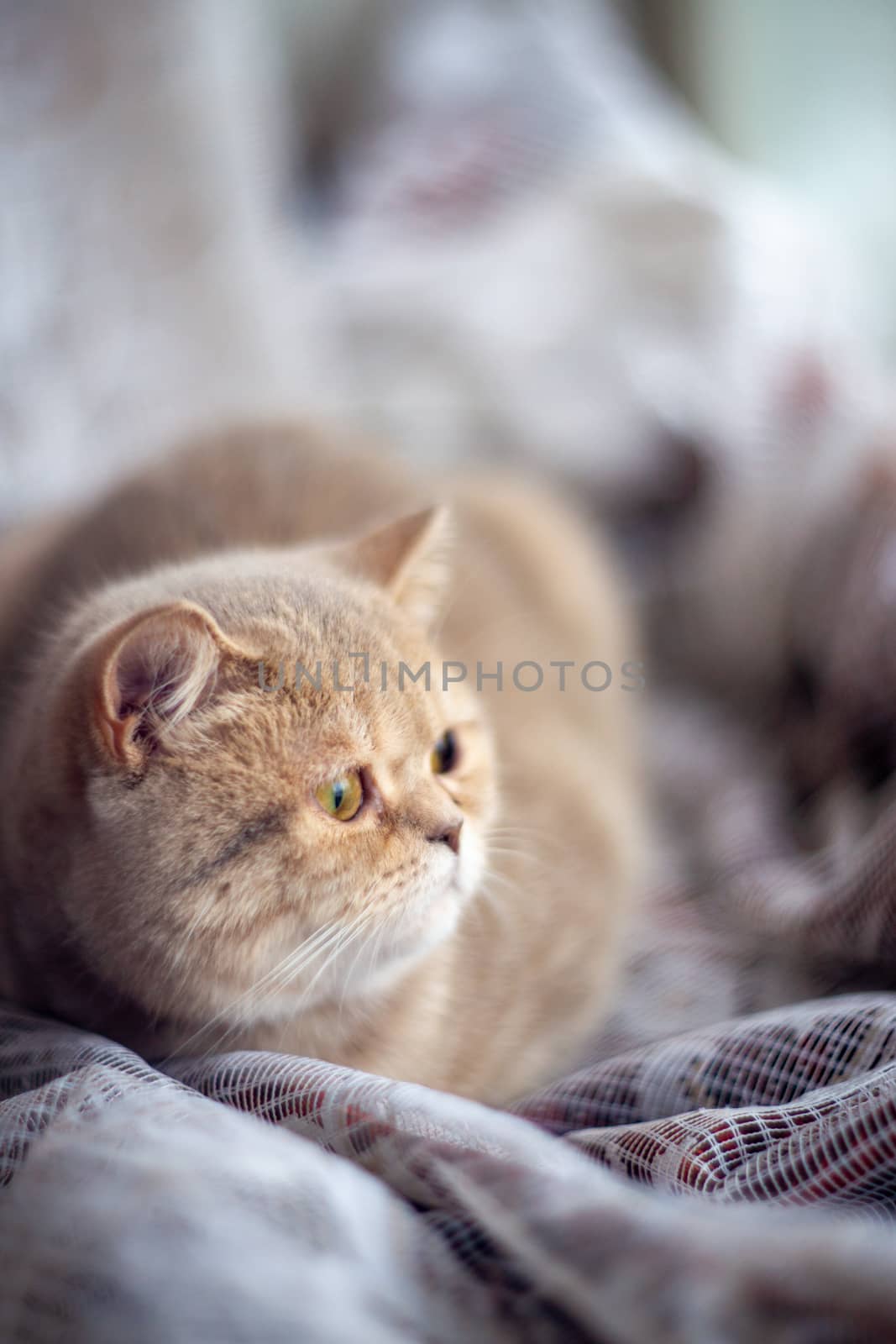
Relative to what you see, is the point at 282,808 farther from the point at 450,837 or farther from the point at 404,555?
the point at 404,555

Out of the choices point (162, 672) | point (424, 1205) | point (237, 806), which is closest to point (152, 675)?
point (162, 672)

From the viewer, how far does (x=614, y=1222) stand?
1.66 feet

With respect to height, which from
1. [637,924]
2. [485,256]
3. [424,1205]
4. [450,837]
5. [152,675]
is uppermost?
[485,256]

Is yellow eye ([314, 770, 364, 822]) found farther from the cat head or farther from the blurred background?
the blurred background

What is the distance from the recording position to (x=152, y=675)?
0.71m

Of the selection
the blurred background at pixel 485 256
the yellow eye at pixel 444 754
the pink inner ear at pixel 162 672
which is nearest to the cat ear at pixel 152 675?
the pink inner ear at pixel 162 672

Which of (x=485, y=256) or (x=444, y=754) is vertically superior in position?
(x=485, y=256)

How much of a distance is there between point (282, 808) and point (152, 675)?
0.13 m

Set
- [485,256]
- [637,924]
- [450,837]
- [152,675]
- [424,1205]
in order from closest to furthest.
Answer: [424,1205] < [152,675] < [450,837] < [637,924] < [485,256]

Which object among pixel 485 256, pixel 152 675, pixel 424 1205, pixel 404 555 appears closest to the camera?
pixel 424 1205

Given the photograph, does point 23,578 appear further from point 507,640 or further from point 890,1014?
point 890,1014

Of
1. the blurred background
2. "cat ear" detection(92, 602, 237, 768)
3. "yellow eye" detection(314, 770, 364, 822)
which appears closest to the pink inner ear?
"cat ear" detection(92, 602, 237, 768)

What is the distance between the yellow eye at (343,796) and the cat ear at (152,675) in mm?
113

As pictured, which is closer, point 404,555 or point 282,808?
point 282,808
